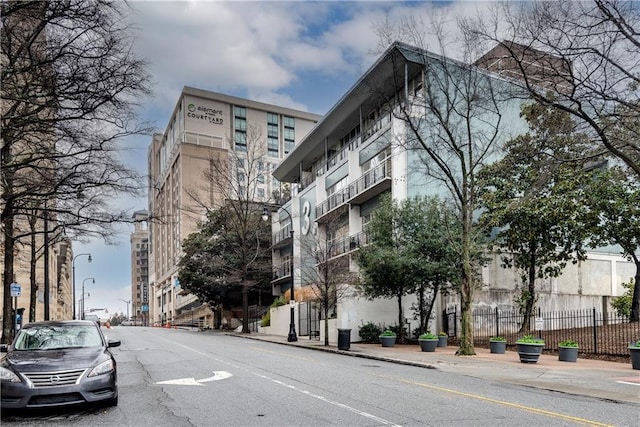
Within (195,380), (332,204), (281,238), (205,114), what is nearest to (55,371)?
(195,380)

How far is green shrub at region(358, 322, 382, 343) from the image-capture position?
2867 centimetres

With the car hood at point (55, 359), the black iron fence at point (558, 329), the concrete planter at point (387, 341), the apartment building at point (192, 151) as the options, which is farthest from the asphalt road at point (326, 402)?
the apartment building at point (192, 151)

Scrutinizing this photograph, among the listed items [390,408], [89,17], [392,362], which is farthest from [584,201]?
[89,17]

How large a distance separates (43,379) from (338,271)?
1931 centimetres

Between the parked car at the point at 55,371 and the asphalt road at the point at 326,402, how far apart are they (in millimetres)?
322

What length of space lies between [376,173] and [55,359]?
86.8 ft

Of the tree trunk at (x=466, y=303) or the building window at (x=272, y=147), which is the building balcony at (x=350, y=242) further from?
the building window at (x=272, y=147)

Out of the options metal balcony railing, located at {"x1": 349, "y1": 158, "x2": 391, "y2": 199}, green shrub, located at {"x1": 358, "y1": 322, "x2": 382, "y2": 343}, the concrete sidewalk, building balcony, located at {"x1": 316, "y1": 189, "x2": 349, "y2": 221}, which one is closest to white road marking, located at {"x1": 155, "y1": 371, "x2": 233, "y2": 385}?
the concrete sidewalk

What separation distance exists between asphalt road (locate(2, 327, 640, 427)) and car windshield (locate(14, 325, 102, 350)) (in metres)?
1.26

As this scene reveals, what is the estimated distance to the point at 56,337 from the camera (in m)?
10.3

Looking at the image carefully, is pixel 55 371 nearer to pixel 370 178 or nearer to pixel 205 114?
pixel 370 178

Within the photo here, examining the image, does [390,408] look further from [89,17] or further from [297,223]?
[297,223]

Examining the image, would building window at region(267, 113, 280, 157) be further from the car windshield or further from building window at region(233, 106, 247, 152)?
the car windshield

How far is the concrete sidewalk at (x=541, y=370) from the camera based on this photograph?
12320 mm
